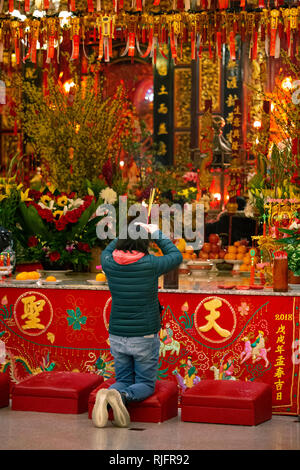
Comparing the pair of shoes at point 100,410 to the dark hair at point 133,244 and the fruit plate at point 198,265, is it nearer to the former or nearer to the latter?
the dark hair at point 133,244

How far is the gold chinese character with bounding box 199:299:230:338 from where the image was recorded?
4.77 metres

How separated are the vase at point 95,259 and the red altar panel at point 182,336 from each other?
0.86 m

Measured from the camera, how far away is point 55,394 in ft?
15.1

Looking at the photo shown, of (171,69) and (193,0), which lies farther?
(171,69)

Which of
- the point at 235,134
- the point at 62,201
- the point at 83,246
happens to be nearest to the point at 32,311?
the point at 83,246

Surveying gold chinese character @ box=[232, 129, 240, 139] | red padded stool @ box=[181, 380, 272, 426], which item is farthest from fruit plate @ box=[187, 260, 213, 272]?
gold chinese character @ box=[232, 129, 240, 139]

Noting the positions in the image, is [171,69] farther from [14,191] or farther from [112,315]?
[112,315]

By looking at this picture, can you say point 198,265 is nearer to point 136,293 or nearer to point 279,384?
point 279,384

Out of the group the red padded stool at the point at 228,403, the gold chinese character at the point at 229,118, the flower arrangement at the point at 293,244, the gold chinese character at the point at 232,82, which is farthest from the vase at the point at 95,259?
the gold chinese character at the point at 232,82

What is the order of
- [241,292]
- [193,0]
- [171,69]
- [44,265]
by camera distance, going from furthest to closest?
1. [171,69]
2. [193,0]
3. [44,265]
4. [241,292]

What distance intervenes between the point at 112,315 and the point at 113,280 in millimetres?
191

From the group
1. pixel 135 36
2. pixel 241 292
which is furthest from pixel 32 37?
pixel 241 292

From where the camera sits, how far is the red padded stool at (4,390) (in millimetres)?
4816

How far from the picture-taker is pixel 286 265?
4.78 m
